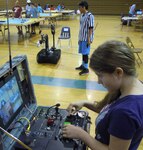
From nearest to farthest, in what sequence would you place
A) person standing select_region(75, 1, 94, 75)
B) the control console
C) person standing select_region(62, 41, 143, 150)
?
person standing select_region(62, 41, 143, 150) < the control console < person standing select_region(75, 1, 94, 75)

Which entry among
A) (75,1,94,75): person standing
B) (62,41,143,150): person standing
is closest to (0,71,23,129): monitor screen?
(62,41,143,150): person standing

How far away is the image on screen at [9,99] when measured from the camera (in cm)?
149

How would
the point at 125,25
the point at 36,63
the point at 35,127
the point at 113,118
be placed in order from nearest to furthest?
the point at 113,118, the point at 35,127, the point at 36,63, the point at 125,25

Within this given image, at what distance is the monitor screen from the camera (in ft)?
4.86

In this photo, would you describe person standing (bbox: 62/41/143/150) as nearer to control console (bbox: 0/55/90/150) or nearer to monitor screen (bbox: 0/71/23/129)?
control console (bbox: 0/55/90/150)

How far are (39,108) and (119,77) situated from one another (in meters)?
1.08

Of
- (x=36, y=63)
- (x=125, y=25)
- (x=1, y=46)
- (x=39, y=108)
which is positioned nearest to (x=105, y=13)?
(x=125, y=25)

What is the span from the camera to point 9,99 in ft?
5.19

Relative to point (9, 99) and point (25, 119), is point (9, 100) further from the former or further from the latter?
point (25, 119)

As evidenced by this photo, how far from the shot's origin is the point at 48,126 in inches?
65.2

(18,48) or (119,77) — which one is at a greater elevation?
(119,77)

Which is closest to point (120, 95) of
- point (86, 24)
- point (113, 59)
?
point (113, 59)

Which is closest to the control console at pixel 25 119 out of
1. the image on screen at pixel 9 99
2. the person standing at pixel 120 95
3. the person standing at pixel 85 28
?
the image on screen at pixel 9 99

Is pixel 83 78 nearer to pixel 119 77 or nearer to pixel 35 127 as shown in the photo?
pixel 35 127
